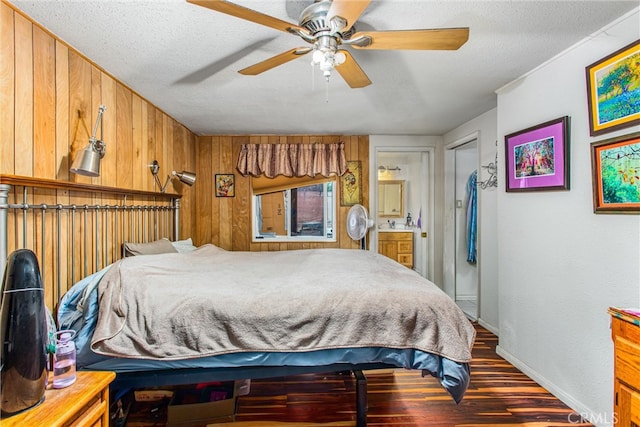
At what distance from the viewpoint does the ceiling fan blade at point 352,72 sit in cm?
167

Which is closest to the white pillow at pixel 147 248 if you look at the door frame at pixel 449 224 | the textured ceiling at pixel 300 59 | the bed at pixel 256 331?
the bed at pixel 256 331

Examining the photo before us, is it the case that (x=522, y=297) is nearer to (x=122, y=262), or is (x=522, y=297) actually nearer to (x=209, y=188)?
(x=122, y=262)

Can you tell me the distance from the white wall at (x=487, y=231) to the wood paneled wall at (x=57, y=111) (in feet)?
11.4

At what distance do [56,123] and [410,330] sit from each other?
2354 mm

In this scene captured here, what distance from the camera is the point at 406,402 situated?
2.17 meters

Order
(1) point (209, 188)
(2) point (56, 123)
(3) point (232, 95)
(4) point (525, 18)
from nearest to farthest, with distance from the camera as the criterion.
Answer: (4) point (525, 18)
(2) point (56, 123)
(3) point (232, 95)
(1) point (209, 188)

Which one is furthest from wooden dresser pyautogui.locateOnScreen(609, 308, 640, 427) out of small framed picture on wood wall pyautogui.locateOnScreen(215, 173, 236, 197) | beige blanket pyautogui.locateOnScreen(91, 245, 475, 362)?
small framed picture on wood wall pyautogui.locateOnScreen(215, 173, 236, 197)

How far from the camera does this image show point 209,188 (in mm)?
4367

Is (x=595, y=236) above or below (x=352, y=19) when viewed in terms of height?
below

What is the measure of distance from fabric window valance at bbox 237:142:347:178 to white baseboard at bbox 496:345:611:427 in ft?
9.04

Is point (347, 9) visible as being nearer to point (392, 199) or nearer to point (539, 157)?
point (539, 157)

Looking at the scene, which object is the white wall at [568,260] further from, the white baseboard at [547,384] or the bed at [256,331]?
the bed at [256,331]

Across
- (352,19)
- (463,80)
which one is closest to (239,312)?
(352,19)

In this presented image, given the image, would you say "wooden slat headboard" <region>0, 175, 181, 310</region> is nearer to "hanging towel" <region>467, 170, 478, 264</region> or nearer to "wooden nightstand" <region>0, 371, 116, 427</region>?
"wooden nightstand" <region>0, 371, 116, 427</region>
